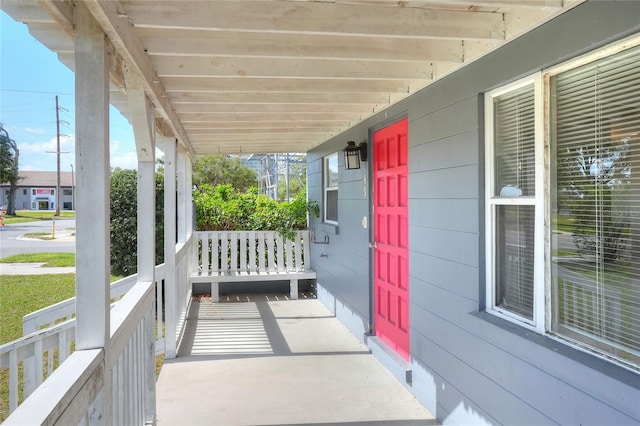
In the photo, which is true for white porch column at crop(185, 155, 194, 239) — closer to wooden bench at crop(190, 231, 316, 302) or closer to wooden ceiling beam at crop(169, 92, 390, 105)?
wooden bench at crop(190, 231, 316, 302)

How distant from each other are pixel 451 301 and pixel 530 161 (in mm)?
1096

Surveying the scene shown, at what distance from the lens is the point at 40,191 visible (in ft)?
10.4

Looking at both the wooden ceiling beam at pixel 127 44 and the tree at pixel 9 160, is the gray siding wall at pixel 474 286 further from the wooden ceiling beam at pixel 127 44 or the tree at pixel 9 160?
the tree at pixel 9 160

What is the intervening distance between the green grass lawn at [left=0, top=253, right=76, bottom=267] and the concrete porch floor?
6.29 m

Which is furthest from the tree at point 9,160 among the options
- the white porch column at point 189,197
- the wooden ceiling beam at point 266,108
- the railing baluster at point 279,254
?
the railing baluster at point 279,254

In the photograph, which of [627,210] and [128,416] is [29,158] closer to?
[128,416]

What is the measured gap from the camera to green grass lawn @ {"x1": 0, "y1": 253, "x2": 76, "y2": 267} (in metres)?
10.3

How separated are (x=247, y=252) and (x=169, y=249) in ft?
10.3

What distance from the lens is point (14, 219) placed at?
7.20 feet

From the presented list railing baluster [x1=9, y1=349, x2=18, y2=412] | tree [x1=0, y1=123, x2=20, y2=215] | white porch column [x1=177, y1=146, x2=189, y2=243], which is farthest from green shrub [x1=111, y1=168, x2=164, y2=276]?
railing baluster [x1=9, y1=349, x2=18, y2=412]

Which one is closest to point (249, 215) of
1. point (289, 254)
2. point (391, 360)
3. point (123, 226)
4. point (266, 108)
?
point (289, 254)

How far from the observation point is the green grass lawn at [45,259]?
407 inches

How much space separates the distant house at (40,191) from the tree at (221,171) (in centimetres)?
2011

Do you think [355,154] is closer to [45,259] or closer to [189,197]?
[189,197]
